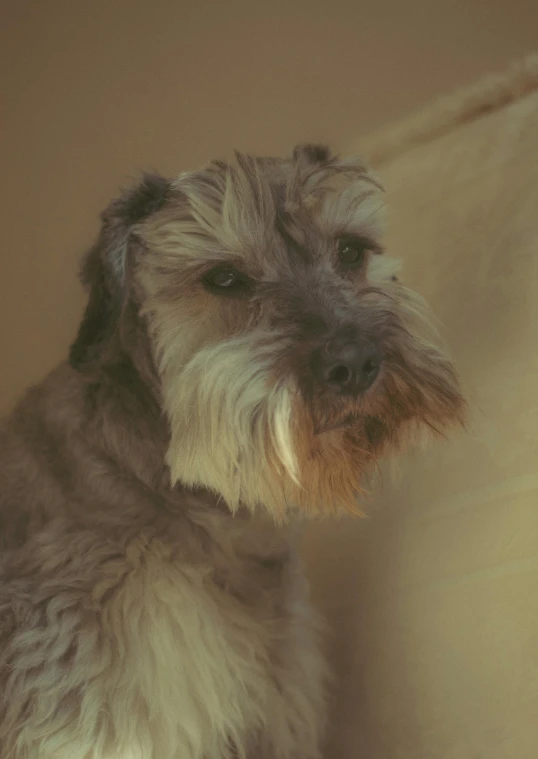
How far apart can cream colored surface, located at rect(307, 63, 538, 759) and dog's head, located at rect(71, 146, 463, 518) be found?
10 centimetres

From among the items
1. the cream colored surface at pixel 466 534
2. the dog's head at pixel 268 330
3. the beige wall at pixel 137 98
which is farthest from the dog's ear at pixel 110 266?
the beige wall at pixel 137 98

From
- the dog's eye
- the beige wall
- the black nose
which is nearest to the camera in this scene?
the black nose

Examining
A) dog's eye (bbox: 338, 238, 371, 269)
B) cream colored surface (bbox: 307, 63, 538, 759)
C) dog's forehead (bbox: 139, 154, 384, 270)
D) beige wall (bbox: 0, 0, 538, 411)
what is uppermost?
beige wall (bbox: 0, 0, 538, 411)

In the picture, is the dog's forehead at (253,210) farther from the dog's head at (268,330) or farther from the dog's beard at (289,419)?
the dog's beard at (289,419)

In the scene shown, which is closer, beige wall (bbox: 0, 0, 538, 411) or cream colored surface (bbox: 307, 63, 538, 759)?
Answer: cream colored surface (bbox: 307, 63, 538, 759)

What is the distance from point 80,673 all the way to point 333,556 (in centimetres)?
46

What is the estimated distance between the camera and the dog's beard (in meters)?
0.83

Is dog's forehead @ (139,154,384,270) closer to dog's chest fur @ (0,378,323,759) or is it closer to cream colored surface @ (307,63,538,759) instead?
cream colored surface @ (307,63,538,759)

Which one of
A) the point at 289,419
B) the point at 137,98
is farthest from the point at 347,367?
the point at 137,98

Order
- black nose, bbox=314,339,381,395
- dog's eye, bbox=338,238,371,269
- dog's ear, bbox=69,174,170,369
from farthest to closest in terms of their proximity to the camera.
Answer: dog's eye, bbox=338,238,371,269
dog's ear, bbox=69,174,170,369
black nose, bbox=314,339,381,395

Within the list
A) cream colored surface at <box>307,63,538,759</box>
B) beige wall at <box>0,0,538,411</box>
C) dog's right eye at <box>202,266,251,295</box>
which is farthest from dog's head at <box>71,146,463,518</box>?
beige wall at <box>0,0,538,411</box>

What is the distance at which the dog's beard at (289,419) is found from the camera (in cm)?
83

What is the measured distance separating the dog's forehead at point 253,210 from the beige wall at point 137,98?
623 mm

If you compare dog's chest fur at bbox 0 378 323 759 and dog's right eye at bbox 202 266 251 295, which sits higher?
dog's right eye at bbox 202 266 251 295
